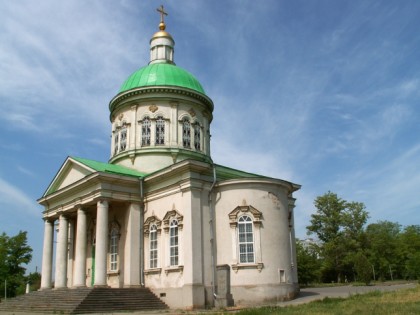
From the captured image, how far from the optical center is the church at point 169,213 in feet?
67.7

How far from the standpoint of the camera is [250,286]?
20.4 meters

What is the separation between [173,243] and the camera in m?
21.8

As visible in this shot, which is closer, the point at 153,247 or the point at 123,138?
the point at 153,247

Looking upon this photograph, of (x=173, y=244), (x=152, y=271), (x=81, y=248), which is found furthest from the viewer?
(x=81, y=248)

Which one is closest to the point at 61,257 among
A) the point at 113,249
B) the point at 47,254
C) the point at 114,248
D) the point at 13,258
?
the point at 47,254

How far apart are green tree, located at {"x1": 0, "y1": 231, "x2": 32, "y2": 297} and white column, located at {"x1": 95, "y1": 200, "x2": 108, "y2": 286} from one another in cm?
1948

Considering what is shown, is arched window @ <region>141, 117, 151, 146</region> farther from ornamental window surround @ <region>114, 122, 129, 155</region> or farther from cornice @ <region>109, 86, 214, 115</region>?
cornice @ <region>109, 86, 214, 115</region>

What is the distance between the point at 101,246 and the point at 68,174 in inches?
252

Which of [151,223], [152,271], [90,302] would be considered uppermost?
[151,223]

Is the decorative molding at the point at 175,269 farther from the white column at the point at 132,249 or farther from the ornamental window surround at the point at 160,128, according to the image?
the ornamental window surround at the point at 160,128

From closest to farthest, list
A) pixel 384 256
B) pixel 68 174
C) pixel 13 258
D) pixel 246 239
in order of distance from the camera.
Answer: pixel 246 239 → pixel 68 174 → pixel 13 258 → pixel 384 256

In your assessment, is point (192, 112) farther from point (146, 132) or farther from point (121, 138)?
point (121, 138)

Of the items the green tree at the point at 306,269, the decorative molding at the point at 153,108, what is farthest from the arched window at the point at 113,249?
the green tree at the point at 306,269

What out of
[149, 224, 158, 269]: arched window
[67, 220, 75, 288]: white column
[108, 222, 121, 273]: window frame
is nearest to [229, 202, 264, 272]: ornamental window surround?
[149, 224, 158, 269]: arched window
